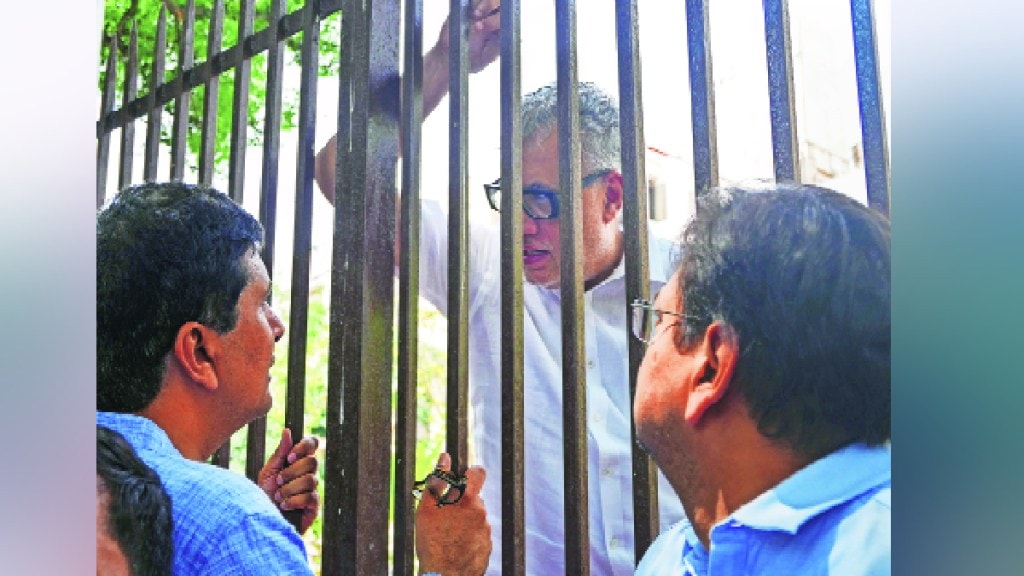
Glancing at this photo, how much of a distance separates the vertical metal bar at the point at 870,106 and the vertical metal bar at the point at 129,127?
1808 millimetres

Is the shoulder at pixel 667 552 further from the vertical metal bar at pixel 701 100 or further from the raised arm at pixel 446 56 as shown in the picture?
the raised arm at pixel 446 56

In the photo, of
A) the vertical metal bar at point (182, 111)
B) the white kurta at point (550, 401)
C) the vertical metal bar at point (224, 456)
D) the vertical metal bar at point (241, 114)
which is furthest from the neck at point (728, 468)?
the vertical metal bar at point (182, 111)

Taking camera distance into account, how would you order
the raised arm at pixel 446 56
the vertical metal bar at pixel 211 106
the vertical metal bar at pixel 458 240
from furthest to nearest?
1. the vertical metal bar at pixel 211 106
2. the raised arm at pixel 446 56
3. the vertical metal bar at pixel 458 240

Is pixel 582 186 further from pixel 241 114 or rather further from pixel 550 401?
pixel 241 114

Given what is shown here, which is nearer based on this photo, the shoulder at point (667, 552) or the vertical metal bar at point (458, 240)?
the shoulder at point (667, 552)

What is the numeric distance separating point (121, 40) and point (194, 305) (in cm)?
114

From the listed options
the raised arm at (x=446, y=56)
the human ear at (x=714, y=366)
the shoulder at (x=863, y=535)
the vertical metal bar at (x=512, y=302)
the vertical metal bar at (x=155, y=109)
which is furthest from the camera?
the vertical metal bar at (x=155, y=109)

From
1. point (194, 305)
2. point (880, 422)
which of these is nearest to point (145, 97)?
point (194, 305)

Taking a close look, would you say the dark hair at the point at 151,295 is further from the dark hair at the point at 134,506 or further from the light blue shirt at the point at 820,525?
the light blue shirt at the point at 820,525

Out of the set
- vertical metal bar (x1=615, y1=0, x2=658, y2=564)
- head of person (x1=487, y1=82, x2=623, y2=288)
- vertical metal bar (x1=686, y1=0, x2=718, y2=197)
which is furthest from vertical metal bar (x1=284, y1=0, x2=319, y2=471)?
vertical metal bar (x1=686, y1=0, x2=718, y2=197)

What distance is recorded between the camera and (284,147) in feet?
7.63

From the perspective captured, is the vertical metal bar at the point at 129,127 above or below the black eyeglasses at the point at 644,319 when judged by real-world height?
above

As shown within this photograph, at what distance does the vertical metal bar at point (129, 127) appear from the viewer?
8.56ft

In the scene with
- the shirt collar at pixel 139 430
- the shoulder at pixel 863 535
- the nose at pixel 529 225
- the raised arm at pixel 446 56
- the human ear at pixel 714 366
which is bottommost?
the shoulder at pixel 863 535
